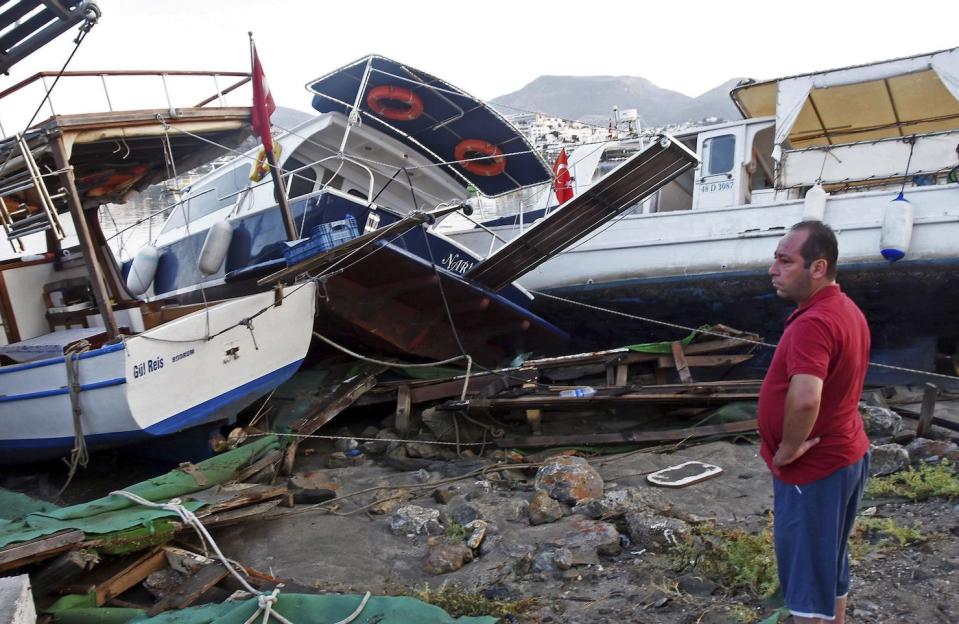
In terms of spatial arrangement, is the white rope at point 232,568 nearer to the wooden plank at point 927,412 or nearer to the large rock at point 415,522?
the large rock at point 415,522

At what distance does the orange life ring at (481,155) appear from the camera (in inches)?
396

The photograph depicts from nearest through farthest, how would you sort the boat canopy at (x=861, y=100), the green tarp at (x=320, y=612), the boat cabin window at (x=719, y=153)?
the green tarp at (x=320, y=612) < the boat canopy at (x=861, y=100) < the boat cabin window at (x=719, y=153)

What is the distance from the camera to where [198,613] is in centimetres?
351

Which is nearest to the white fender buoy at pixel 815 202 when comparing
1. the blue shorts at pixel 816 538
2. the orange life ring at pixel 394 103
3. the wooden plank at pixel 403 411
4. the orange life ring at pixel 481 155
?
the orange life ring at pixel 481 155

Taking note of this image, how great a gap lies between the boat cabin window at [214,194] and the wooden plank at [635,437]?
17.5ft

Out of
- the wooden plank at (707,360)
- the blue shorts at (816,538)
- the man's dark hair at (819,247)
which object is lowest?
the wooden plank at (707,360)

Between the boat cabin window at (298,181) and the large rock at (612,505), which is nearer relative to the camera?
the large rock at (612,505)

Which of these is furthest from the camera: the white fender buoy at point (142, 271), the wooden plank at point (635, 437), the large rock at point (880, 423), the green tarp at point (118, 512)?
the white fender buoy at point (142, 271)

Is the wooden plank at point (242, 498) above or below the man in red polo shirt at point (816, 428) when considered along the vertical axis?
below

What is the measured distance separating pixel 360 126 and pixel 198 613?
23.6ft

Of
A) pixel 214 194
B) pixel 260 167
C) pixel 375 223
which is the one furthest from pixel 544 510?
pixel 214 194

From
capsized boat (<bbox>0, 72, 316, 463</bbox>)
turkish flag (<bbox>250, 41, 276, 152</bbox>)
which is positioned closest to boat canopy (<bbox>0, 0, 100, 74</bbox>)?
capsized boat (<bbox>0, 72, 316, 463</bbox>)

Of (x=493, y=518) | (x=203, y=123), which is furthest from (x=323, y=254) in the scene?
(x=493, y=518)

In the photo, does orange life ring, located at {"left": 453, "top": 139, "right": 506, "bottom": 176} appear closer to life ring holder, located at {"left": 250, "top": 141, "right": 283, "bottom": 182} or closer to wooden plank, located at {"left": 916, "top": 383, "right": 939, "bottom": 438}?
life ring holder, located at {"left": 250, "top": 141, "right": 283, "bottom": 182}
